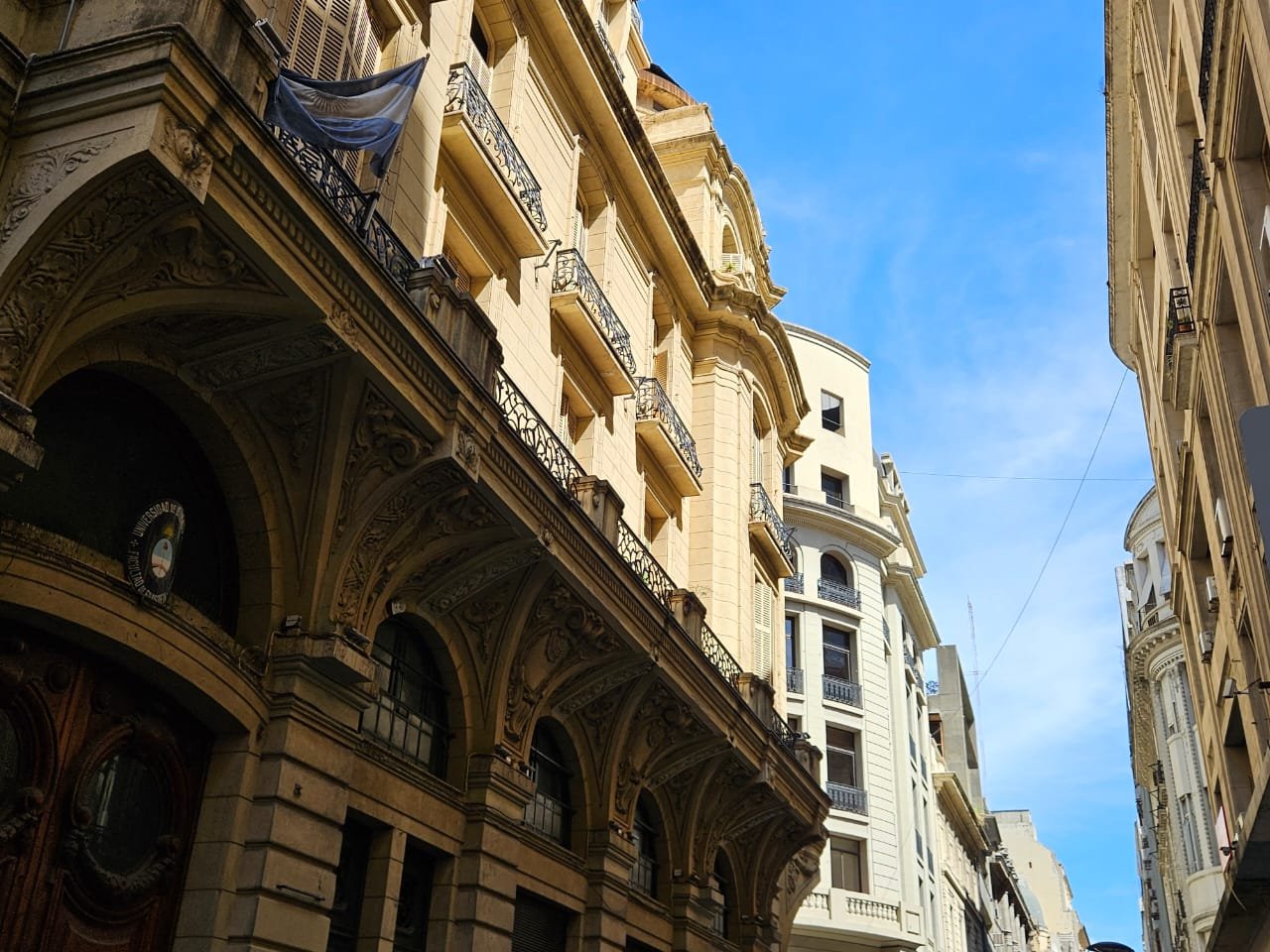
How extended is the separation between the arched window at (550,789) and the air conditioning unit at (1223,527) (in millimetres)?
11276

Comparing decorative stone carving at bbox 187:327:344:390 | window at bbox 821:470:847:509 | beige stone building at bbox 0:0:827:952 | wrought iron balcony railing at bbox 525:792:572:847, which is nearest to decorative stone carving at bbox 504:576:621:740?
beige stone building at bbox 0:0:827:952

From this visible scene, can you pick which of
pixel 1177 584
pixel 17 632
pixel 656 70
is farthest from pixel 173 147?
pixel 656 70

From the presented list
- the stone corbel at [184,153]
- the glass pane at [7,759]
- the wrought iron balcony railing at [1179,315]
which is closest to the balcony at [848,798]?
the wrought iron balcony railing at [1179,315]

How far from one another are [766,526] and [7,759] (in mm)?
19539

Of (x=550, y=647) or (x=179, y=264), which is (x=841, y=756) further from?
(x=179, y=264)

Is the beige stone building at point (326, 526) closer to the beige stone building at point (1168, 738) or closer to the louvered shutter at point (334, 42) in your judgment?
the louvered shutter at point (334, 42)

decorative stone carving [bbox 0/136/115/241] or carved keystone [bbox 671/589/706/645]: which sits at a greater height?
carved keystone [bbox 671/589/706/645]

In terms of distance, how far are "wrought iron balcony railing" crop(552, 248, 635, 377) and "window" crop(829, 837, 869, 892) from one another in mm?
23256

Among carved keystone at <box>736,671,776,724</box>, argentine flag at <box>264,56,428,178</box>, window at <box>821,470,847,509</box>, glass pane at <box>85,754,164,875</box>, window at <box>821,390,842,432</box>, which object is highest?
window at <box>821,390,842,432</box>

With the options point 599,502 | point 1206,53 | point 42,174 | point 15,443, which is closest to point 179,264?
point 42,174

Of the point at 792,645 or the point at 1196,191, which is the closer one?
the point at 1196,191

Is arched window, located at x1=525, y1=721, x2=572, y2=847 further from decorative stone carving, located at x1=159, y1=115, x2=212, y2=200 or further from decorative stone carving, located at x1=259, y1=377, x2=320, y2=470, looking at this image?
decorative stone carving, located at x1=159, y1=115, x2=212, y2=200

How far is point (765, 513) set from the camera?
Result: 27.2 meters

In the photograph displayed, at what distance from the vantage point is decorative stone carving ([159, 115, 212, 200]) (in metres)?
8.48
